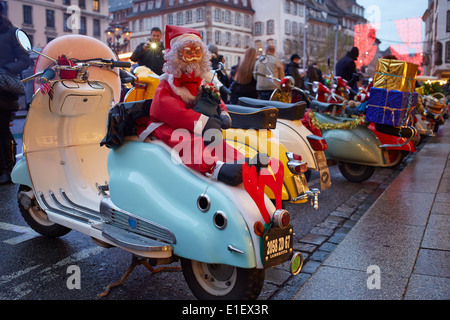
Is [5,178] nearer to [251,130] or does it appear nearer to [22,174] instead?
[22,174]

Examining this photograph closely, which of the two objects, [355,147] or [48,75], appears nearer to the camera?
[48,75]

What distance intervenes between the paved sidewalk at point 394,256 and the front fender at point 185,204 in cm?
71

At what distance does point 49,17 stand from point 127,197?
5641cm

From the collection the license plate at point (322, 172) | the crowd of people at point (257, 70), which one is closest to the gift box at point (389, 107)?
the crowd of people at point (257, 70)

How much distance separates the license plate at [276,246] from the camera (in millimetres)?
2594

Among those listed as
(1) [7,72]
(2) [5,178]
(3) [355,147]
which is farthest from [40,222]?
(3) [355,147]

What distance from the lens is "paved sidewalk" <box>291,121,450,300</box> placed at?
3072 mm

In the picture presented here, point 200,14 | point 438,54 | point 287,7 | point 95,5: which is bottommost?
point 438,54

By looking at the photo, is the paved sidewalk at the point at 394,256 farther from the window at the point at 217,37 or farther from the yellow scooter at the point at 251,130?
the window at the point at 217,37

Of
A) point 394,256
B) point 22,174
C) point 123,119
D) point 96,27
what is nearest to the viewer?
point 123,119

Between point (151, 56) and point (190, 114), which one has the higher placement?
point (151, 56)

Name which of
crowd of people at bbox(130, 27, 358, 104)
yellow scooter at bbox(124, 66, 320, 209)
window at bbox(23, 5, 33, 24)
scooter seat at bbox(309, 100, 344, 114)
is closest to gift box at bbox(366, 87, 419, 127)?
scooter seat at bbox(309, 100, 344, 114)

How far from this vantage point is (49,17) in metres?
53.9
